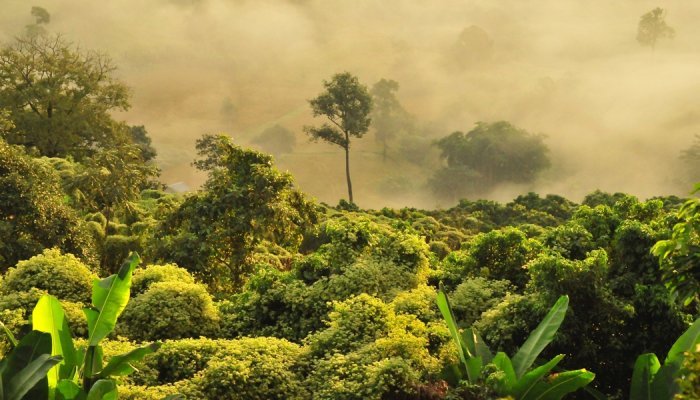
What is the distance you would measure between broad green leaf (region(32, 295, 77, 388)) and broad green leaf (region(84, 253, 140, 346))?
0.97 ft

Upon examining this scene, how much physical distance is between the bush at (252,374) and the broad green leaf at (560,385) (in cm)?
369

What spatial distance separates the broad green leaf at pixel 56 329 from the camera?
8.55 meters

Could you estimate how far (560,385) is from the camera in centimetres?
888

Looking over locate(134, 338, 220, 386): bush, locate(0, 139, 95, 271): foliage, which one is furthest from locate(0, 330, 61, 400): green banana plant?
locate(0, 139, 95, 271): foliage

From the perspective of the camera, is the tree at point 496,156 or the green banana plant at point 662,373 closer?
the green banana plant at point 662,373

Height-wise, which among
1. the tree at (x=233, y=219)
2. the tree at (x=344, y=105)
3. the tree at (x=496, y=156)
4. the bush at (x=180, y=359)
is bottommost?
the bush at (x=180, y=359)

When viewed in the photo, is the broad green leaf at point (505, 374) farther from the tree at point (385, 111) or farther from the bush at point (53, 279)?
the tree at point (385, 111)

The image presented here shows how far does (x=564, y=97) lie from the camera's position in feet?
347

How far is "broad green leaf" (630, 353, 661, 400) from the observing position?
9.14 meters

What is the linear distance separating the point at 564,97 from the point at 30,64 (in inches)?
3199

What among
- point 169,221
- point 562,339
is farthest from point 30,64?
point 562,339

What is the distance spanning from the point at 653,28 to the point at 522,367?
10336cm

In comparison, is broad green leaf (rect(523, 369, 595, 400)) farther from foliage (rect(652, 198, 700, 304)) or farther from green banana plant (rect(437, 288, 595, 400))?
foliage (rect(652, 198, 700, 304))

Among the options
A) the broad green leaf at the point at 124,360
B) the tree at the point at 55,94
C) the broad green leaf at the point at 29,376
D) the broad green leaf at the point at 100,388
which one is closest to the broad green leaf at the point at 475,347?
the broad green leaf at the point at 124,360
